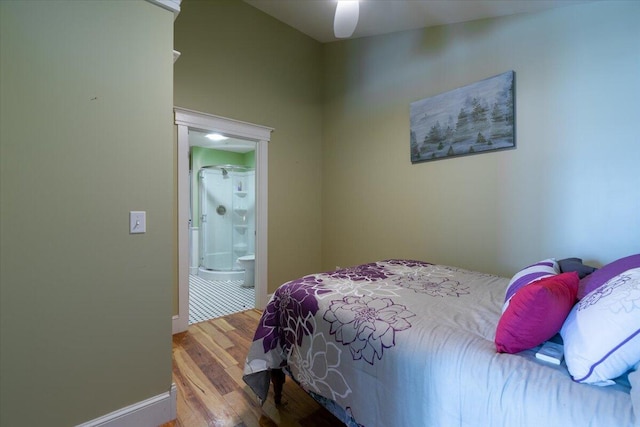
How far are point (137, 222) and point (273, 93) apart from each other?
7.83 ft

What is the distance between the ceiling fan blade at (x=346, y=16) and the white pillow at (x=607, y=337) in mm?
1956

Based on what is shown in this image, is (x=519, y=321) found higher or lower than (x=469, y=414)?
higher

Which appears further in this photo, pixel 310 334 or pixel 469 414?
pixel 310 334

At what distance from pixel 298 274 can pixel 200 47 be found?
272cm

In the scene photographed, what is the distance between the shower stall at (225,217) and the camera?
497cm

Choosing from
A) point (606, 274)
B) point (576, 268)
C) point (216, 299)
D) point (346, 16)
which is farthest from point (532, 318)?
point (216, 299)

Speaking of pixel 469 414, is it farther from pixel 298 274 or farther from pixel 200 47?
pixel 200 47

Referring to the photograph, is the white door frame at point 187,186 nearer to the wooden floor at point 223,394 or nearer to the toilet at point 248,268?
the wooden floor at point 223,394

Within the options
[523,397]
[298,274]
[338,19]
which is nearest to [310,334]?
[523,397]

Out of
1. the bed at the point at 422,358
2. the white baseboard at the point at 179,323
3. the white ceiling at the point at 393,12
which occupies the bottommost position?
the white baseboard at the point at 179,323

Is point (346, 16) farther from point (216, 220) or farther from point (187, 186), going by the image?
point (216, 220)

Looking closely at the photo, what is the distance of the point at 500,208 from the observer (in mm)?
2289

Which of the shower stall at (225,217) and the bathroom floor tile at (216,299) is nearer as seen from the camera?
the bathroom floor tile at (216,299)

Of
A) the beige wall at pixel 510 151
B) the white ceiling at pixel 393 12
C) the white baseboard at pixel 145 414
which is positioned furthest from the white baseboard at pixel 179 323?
the white ceiling at pixel 393 12
